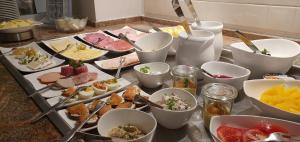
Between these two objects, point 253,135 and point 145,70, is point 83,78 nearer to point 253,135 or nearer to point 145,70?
point 145,70

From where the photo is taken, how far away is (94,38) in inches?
53.2

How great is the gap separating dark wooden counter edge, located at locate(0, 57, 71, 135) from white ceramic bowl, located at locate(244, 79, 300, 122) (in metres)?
0.45

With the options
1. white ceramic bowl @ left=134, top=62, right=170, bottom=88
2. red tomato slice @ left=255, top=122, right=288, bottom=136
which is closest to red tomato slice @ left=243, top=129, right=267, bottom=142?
red tomato slice @ left=255, top=122, right=288, bottom=136


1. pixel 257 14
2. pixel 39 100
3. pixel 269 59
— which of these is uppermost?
pixel 257 14

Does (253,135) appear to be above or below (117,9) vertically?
below

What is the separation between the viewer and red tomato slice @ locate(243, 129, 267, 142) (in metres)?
0.52

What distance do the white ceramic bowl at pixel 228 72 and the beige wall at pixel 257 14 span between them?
56 centimetres

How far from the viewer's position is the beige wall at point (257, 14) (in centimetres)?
117

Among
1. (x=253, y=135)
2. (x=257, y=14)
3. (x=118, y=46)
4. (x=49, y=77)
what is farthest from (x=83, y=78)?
(x=257, y=14)

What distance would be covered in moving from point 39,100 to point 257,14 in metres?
1.08

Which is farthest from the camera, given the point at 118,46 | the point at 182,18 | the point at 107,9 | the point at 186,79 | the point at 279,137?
the point at 107,9

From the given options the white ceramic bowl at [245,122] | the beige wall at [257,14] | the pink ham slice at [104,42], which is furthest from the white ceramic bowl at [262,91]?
the pink ham slice at [104,42]

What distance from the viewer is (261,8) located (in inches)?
49.5

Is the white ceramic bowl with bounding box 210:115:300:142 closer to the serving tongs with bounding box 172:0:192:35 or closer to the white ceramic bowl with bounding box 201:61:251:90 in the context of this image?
the white ceramic bowl with bounding box 201:61:251:90
